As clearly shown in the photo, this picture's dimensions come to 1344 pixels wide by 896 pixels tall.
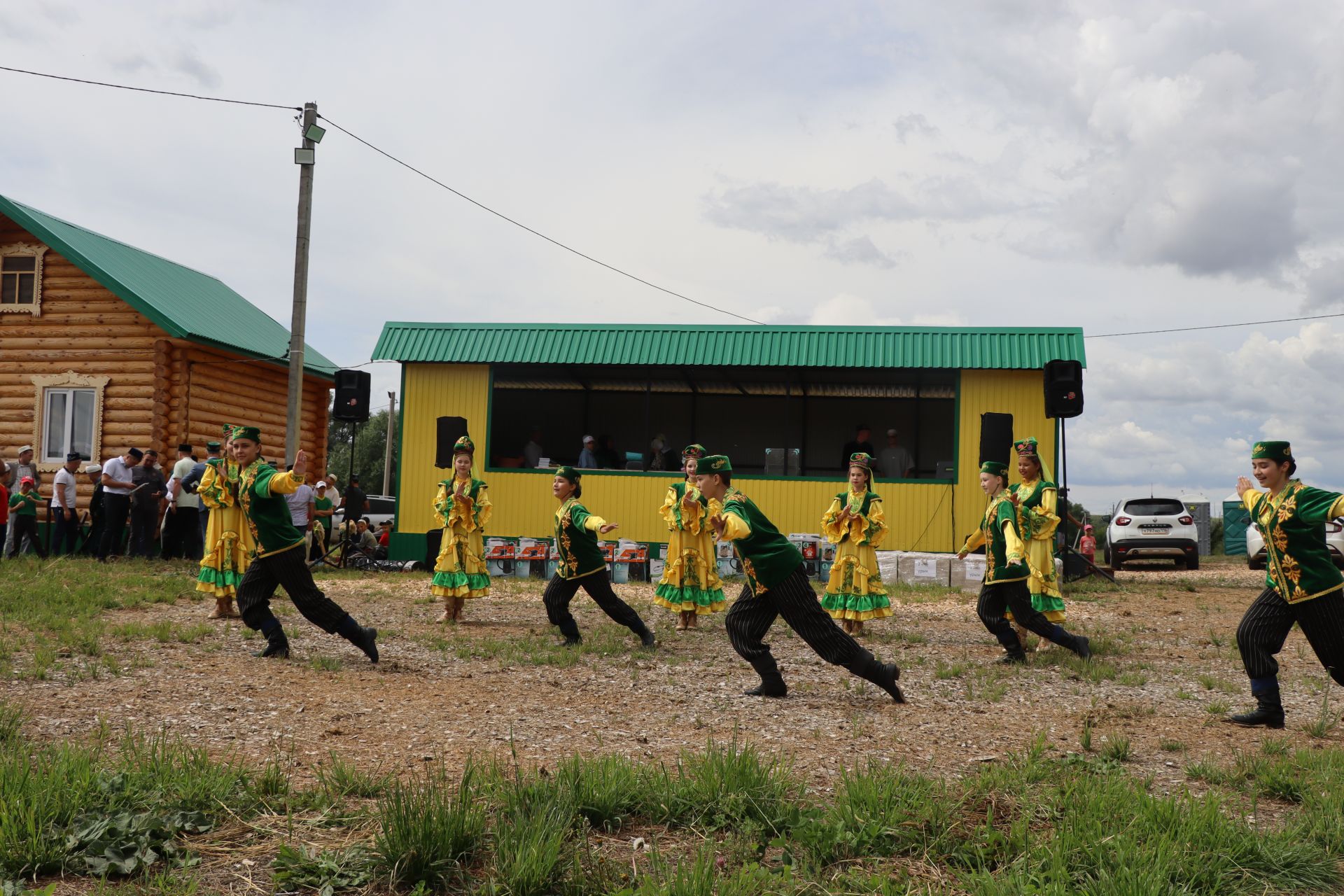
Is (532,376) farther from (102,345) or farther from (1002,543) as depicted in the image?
(1002,543)

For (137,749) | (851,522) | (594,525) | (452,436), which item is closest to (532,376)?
(452,436)

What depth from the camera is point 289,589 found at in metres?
8.11

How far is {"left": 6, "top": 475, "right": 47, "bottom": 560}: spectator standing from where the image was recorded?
1597cm

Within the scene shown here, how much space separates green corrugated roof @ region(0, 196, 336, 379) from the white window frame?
1699 mm

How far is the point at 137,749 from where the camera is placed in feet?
15.8

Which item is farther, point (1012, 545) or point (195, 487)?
point (195, 487)

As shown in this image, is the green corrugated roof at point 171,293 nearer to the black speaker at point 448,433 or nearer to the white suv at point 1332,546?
the black speaker at point 448,433

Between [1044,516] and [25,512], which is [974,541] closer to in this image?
[1044,516]

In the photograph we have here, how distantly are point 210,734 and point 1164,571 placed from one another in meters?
20.0

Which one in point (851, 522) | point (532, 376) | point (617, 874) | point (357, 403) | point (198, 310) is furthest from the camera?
point (532, 376)

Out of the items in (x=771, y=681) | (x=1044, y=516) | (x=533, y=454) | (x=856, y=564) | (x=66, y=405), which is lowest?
(x=771, y=681)

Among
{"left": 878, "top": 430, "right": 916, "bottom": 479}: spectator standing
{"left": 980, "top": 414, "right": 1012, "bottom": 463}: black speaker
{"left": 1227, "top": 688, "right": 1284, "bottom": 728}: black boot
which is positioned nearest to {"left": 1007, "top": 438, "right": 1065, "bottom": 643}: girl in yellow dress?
{"left": 1227, "top": 688, "right": 1284, "bottom": 728}: black boot

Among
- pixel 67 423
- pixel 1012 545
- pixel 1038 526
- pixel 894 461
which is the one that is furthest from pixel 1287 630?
pixel 67 423

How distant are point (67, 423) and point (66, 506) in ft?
9.99
